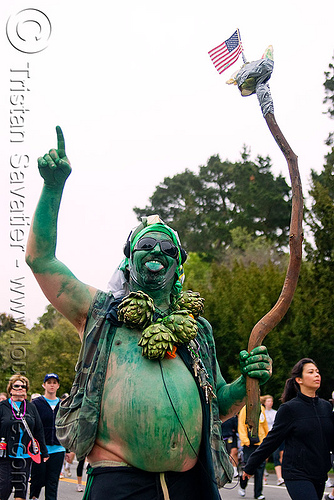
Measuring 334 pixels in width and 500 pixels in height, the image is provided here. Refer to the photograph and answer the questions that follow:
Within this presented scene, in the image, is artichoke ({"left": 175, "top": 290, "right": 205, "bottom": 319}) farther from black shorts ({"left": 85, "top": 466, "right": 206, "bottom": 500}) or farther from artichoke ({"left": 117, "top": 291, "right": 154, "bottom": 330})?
black shorts ({"left": 85, "top": 466, "right": 206, "bottom": 500})

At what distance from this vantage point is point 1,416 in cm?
744

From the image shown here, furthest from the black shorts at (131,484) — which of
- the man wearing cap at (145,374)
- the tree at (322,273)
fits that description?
the tree at (322,273)

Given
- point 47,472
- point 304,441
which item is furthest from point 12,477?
point 304,441

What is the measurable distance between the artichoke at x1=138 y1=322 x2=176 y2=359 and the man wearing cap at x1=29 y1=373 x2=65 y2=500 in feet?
18.1

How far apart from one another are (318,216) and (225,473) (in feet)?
50.8

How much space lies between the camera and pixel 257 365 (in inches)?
120

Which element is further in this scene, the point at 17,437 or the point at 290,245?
the point at 17,437

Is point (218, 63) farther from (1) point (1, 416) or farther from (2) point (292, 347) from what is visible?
(2) point (292, 347)

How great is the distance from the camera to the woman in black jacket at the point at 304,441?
516cm

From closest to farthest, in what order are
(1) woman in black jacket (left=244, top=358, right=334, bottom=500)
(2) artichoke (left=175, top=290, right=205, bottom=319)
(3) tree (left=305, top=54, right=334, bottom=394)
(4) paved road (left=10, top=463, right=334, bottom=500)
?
(2) artichoke (left=175, top=290, right=205, bottom=319), (1) woman in black jacket (left=244, top=358, right=334, bottom=500), (4) paved road (left=10, top=463, right=334, bottom=500), (3) tree (left=305, top=54, right=334, bottom=394)

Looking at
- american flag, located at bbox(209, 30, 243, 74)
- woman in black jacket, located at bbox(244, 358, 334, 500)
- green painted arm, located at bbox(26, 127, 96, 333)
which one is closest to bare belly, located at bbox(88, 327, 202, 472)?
green painted arm, located at bbox(26, 127, 96, 333)

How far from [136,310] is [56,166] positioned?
0.77m

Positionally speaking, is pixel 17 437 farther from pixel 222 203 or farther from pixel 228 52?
pixel 222 203

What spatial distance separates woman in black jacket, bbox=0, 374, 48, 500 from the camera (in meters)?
7.16
